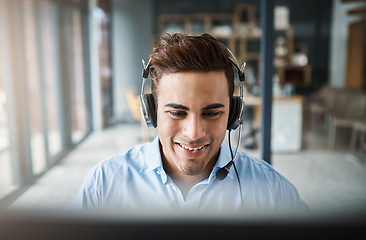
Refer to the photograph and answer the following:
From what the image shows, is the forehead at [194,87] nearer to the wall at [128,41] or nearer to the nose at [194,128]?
the nose at [194,128]

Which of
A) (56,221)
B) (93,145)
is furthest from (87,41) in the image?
(56,221)

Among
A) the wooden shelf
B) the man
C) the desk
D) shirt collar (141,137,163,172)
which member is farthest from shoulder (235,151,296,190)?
the wooden shelf

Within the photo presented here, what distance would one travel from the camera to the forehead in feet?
2.39

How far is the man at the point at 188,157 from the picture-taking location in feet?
2.43

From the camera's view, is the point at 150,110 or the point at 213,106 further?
the point at 150,110

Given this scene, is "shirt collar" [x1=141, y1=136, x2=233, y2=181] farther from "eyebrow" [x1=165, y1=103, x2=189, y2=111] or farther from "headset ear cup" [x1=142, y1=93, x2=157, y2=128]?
"eyebrow" [x1=165, y1=103, x2=189, y2=111]

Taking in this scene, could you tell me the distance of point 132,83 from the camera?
6418 mm

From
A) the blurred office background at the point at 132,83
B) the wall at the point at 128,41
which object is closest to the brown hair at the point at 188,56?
the blurred office background at the point at 132,83

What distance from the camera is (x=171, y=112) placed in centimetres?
76

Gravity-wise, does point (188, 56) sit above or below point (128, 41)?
below

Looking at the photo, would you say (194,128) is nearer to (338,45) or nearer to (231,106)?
(231,106)

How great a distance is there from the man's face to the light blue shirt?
0.29 ft

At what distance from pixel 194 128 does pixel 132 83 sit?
583 cm

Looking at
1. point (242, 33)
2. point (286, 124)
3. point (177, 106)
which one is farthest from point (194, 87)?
point (242, 33)
